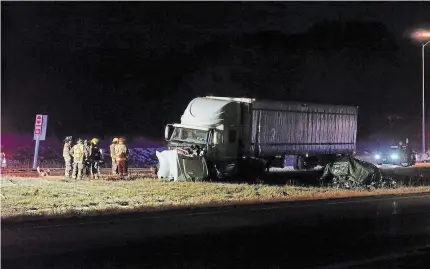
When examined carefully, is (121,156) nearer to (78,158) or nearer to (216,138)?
(78,158)

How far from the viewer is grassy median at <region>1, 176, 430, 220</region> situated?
43.3 feet

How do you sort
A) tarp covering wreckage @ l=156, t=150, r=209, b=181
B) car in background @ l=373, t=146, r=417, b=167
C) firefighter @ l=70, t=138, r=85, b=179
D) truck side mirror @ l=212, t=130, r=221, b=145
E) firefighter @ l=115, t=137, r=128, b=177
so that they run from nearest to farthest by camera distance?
1. tarp covering wreckage @ l=156, t=150, r=209, b=181
2. firefighter @ l=70, t=138, r=85, b=179
3. truck side mirror @ l=212, t=130, r=221, b=145
4. firefighter @ l=115, t=137, r=128, b=177
5. car in background @ l=373, t=146, r=417, b=167

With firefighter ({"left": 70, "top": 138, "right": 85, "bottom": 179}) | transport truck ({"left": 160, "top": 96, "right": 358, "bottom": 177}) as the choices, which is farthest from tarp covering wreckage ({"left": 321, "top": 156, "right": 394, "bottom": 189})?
firefighter ({"left": 70, "top": 138, "right": 85, "bottom": 179})

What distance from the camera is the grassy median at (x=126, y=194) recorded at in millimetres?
13188

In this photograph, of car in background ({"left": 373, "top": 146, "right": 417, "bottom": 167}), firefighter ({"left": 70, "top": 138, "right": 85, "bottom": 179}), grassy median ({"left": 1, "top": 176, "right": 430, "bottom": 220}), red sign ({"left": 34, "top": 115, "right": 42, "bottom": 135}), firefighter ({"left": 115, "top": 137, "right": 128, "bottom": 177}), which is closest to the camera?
grassy median ({"left": 1, "top": 176, "right": 430, "bottom": 220})

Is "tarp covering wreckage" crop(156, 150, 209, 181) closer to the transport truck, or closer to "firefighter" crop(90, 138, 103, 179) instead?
the transport truck

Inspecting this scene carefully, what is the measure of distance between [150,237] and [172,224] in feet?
4.79

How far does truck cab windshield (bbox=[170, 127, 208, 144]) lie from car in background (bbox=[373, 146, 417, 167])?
605 inches

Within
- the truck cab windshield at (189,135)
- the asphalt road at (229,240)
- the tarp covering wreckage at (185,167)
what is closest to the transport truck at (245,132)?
the truck cab windshield at (189,135)

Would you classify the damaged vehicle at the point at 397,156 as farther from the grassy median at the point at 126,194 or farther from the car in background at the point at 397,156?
the grassy median at the point at 126,194

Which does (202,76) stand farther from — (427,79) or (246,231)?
(246,231)

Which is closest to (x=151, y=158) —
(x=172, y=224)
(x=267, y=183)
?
(x=267, y=183)

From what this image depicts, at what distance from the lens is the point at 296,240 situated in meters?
10.3

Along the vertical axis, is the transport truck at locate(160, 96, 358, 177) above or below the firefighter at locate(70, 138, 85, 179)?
above
